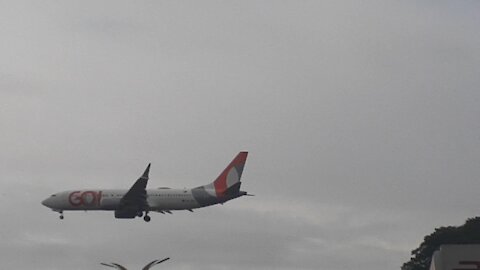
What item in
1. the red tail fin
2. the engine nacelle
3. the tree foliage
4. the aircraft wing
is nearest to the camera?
the tree foliage

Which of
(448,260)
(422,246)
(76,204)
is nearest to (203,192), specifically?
(76,204)

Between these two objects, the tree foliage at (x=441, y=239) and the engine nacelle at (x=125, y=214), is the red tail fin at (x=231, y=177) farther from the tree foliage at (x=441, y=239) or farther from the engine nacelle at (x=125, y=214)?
the tree foliage at (x=441, y=239)

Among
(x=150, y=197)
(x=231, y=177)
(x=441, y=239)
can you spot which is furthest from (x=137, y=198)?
(x=441, y=239)

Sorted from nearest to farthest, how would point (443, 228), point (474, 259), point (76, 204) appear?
1. point (474, 259)
2. point (443, 228)
3. point (76, 204)

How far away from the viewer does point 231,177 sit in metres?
155

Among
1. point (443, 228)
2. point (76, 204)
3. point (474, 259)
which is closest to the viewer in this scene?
point (474, 259)

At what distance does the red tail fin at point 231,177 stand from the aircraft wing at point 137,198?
8.48m

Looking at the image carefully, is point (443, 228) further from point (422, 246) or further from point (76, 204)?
point (76, 204)

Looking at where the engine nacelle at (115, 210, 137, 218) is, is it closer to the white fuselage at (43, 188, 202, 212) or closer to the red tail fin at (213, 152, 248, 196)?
the white fuselage at (43, 188, 202, 212)

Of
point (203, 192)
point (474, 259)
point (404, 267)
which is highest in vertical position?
point (203, 192)

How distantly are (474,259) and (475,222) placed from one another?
80.5 m

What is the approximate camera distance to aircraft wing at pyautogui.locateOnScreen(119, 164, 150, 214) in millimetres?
151250

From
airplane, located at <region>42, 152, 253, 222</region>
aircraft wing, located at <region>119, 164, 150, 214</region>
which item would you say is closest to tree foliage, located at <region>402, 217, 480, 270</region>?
airplane, located at <region>42, 152, 253, 222</region>

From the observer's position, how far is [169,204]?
15312cm
